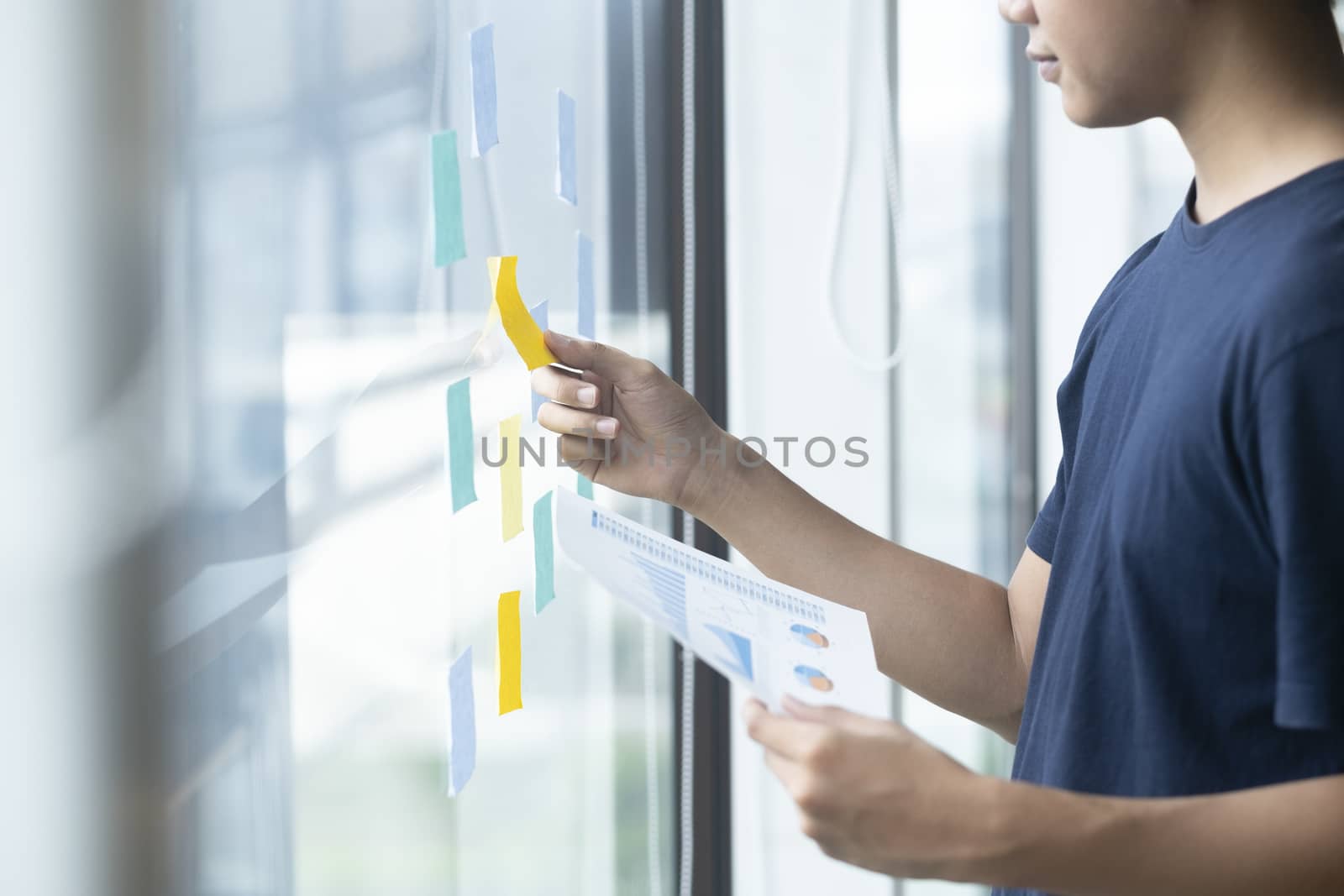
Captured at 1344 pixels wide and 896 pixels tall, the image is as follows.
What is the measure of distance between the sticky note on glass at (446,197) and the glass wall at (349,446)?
36mm

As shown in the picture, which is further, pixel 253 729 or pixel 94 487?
pixel 253 729

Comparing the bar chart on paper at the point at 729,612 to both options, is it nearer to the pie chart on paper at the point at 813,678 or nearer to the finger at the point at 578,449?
the pie chart on paper at the point at 813,678

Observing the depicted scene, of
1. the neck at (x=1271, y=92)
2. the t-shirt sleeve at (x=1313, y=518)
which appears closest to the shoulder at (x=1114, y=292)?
the neck at (x=1271, y=92)

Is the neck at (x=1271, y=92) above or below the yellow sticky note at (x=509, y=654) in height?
above

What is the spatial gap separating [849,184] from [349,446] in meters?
0.75

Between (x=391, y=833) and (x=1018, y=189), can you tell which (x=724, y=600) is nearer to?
(x=391, y=833)

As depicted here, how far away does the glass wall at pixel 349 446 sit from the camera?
54 centimetres

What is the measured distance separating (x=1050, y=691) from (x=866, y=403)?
25.9 inches

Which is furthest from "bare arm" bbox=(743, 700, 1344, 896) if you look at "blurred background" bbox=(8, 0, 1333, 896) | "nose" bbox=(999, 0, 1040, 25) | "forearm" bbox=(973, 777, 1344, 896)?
"nose" bbox=(999, 0, 1040, 25)

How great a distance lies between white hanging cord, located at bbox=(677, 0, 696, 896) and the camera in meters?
1.00

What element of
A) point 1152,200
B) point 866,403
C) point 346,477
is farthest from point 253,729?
point 1152,200

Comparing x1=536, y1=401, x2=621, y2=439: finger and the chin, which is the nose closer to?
the chin

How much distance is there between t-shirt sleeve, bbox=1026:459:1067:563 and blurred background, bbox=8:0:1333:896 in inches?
14.3

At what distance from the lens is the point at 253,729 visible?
0.58 m
